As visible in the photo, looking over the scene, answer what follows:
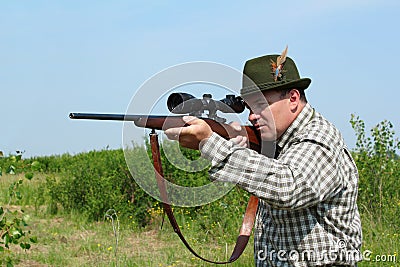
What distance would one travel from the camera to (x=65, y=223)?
31.8 feet

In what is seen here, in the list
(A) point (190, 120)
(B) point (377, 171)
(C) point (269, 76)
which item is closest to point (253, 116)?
(C) point (269, 76)

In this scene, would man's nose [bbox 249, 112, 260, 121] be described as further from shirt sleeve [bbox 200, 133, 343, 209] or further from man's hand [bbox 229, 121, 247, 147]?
shirt sleeve [bbox 200, 133, 343, 209]

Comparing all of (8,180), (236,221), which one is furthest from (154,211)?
(8,180)

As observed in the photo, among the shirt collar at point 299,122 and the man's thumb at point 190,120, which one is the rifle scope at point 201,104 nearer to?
the man's thumb at point 190,120

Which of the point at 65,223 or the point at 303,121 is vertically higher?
the point at 303,121

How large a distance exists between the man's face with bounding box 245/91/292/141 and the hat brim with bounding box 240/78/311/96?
1.1 inches

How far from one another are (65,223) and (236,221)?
11.3 feet

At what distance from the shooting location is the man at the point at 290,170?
225 cm

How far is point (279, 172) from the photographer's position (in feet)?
7.29

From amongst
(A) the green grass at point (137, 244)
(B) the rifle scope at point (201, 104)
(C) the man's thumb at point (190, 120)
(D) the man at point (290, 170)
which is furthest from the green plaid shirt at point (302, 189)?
(A) the green grass at point (137, 244)

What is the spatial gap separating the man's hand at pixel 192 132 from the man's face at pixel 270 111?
322 millimetres

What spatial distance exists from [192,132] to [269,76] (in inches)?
19.3

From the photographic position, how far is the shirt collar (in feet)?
8.51

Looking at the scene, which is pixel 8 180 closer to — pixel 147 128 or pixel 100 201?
pixel 100 201
